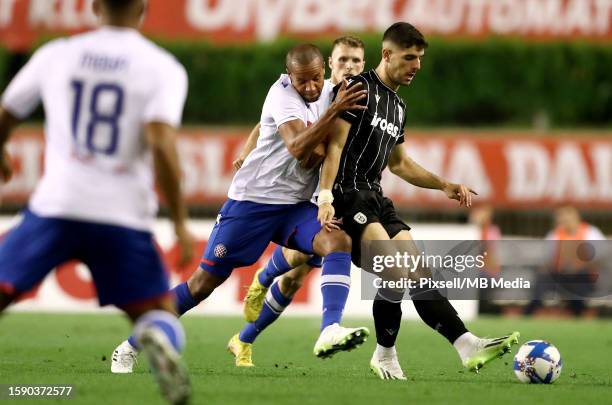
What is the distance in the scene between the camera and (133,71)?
18.7 feet

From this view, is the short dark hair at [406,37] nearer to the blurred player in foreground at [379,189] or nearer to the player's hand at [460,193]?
the blurred player in foreground at [379,189]

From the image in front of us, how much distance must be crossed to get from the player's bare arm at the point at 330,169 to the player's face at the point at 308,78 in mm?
375

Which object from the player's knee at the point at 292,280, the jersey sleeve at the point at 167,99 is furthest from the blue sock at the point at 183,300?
the jersey sleeve at the point at 167,99

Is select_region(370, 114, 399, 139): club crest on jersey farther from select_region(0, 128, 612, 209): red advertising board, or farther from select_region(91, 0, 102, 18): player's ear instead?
select_region(0, 128, 612, 209): red advertising board

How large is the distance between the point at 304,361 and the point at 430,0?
16115 millimetres

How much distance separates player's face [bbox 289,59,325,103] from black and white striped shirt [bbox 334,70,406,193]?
0.24 m

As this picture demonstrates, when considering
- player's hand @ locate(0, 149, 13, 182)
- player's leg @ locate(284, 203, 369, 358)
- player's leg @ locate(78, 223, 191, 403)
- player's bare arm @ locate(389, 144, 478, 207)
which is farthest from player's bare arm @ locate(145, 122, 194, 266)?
player's bare arm @ locate(389, 144, 478, 207)

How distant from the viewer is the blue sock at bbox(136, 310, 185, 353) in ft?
18.7

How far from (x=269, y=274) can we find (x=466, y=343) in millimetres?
1886

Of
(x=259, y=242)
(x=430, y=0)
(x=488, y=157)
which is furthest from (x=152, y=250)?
(x=430, y=0)

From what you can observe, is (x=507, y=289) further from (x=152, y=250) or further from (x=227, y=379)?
(x=152, y=250)

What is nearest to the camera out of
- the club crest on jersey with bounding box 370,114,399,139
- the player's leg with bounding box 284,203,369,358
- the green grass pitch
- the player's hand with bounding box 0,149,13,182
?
the player's hand with bounding box 0,149,13,182

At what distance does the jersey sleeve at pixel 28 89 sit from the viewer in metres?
5.80

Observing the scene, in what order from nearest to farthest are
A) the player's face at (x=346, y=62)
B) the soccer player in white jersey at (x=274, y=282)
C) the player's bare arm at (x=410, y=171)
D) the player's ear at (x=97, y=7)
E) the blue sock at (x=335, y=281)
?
the player's ear at (x=97, y=7) < the blue sock at (x=335, y=281) < the player's bare arm at (x=410, y=171) < the soccer player in white jersey at (x=274, y=282) < the player's face at (x=346, y=62)
